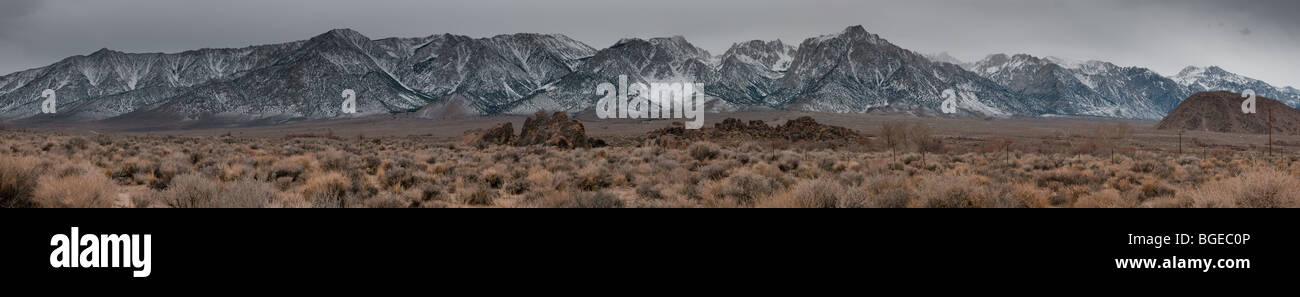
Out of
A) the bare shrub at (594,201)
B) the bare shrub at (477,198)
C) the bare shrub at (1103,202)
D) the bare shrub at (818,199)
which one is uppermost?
the bare shrub at (818,199)

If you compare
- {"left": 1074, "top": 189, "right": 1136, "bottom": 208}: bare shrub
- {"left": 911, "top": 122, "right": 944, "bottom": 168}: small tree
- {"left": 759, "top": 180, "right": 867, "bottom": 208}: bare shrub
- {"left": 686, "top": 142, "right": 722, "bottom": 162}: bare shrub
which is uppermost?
{"left": 911, "top": 122, "right": 944, "bottom": 168}: small tree

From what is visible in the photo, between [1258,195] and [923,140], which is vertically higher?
[923,140]

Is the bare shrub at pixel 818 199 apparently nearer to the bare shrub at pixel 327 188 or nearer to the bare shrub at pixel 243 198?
the bare shrub at pixel 243 198

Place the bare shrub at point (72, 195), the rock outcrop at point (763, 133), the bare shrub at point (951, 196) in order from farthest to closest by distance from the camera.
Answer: the rock outcrop at point (763, 133) < the bare shrub at point (951, 196) < the bare shrub at point (72, 195)

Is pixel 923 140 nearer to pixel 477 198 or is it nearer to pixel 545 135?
pixel 545 135

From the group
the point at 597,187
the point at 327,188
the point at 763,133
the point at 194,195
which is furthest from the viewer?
the point at 763,133

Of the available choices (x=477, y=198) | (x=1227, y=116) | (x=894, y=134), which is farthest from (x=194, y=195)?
(x=1227, y=116)

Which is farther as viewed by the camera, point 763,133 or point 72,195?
point 763,133

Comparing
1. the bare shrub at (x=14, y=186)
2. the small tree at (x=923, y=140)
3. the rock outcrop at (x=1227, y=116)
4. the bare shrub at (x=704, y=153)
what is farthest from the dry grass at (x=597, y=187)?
the rock outcrop at (x=1227, y=116)

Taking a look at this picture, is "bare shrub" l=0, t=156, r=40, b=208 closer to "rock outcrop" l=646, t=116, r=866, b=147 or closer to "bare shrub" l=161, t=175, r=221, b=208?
"bare shrub" l=161, t=175, r=221, b=208

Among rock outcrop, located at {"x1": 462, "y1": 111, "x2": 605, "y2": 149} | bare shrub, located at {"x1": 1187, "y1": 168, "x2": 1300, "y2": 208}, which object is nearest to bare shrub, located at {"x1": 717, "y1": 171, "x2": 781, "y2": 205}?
bare shrub, located at {"x1": 1187, "y1": 168, "x2": 1300, "y2": 208}

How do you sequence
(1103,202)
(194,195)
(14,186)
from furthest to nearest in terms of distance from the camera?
(1103,202) → (194,195) → (14,186)
